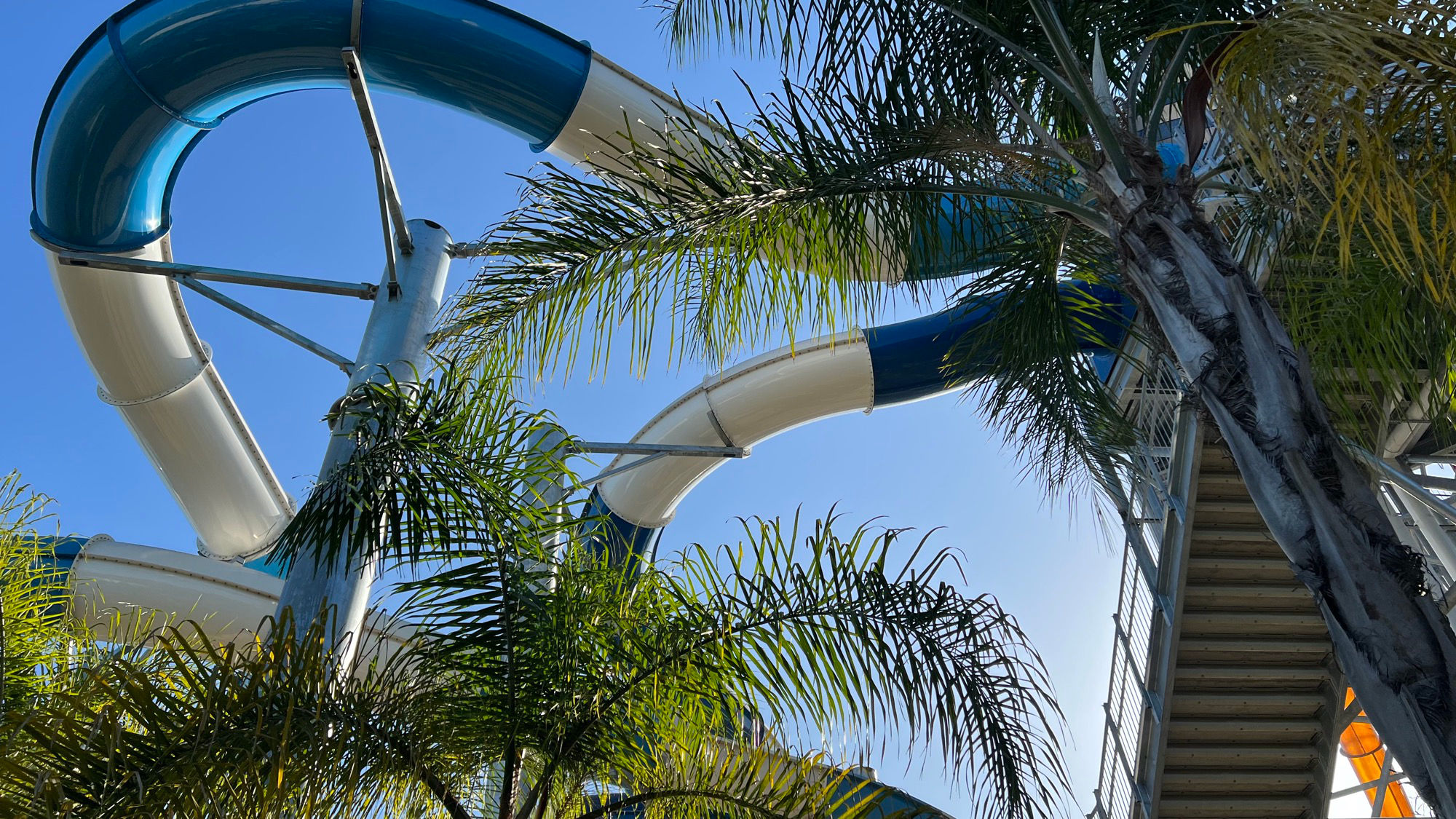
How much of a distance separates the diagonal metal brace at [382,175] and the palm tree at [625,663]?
65.3 inches

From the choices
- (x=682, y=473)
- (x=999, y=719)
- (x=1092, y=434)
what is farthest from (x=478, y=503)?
(x=682, y=473)

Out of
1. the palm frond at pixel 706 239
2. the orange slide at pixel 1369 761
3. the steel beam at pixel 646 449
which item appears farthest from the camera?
the orange slide at pixel 1369 761

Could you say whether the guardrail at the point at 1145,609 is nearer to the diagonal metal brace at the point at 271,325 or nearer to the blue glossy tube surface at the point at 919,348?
the blue glossy tube surface at the point at 919,348

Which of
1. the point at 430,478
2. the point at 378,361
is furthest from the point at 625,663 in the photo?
the point at 378,361

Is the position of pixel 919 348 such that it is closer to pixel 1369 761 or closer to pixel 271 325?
pixel 271 325

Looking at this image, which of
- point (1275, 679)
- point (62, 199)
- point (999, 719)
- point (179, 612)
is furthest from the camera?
point (179, 612)

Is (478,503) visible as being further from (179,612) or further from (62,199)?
(179,612)

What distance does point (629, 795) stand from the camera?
329 centimetres

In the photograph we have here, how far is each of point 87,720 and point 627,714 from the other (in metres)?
1.54

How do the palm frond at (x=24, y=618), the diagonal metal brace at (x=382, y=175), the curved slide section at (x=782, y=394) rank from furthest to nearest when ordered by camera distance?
the curved slide section at (x=782, y=394), the diagonal metal brace at (x=382, y=175), the palm frond at (x=24, y=618)

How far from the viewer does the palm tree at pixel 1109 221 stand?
86.1 inches

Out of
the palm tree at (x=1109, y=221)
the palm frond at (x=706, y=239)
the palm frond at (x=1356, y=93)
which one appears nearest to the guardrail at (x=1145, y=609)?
the palm tree at (x=1109, y=221)

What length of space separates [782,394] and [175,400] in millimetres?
4359

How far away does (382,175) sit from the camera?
469cm
